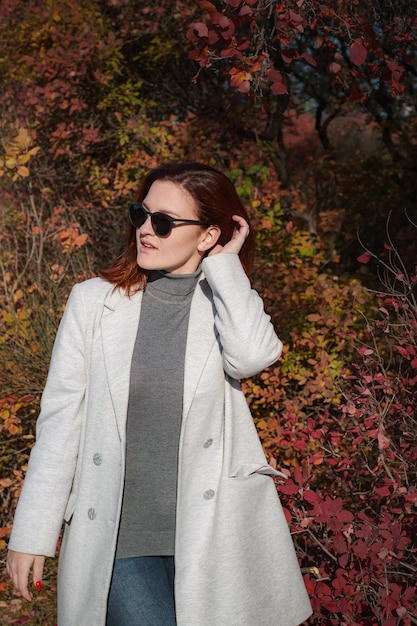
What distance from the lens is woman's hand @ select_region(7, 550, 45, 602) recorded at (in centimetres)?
236

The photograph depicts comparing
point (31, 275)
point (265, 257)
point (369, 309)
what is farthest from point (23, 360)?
point (369, 309)

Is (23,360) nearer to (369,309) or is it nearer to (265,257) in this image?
(265,257)

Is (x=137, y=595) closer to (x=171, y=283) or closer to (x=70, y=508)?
(x=70, y=508)

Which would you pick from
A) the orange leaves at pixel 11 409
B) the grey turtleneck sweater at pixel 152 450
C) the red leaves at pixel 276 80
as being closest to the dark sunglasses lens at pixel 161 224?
the grey turtleneck sweater at pixel 152 450

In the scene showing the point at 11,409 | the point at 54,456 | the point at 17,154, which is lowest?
the point at 11,409

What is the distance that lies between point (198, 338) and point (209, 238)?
401 mm

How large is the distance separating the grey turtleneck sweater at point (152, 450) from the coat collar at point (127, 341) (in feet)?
0.09

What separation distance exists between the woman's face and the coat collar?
11 centimetres

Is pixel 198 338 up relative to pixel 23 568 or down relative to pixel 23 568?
up

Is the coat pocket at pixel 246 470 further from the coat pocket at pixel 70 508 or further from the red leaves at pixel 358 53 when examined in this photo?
the red leaves at pixel 358 53

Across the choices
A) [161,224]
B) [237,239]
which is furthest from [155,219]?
[237,239]

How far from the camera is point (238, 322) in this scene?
2529mm

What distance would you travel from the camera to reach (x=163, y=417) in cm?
248

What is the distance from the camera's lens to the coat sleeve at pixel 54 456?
239cm
